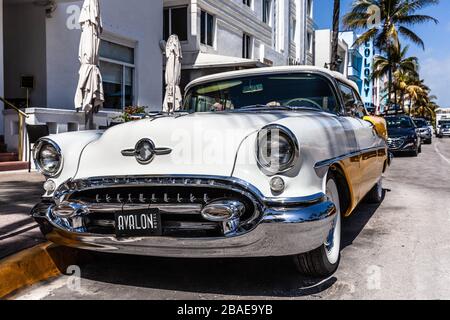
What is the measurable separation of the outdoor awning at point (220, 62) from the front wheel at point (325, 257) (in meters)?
11.5

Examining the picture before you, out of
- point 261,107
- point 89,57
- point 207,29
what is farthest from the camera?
point 207,29

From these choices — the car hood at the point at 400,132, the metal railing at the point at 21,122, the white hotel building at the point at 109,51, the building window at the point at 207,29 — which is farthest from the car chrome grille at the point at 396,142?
the metal railing at the point at 21,122

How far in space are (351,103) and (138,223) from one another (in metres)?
2.79

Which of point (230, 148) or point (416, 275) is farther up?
point (230, 148)

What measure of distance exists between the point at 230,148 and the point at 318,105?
1.62 metres

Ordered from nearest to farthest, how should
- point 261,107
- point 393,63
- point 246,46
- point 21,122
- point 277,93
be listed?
point 261,107, point 277,93, point 21,122, point 246,46, point 393,63

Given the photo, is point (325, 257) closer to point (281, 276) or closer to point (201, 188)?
point (281, 276)

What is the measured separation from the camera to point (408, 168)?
11328 mm

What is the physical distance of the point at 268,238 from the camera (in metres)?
2.69

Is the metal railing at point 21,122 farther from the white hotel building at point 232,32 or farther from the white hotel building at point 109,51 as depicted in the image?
the white hotel building at point 232,32

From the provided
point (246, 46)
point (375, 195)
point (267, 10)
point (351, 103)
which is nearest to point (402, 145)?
point (246, 46)
